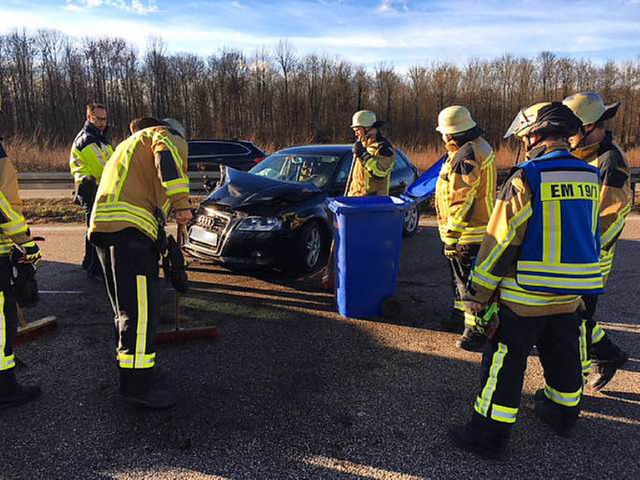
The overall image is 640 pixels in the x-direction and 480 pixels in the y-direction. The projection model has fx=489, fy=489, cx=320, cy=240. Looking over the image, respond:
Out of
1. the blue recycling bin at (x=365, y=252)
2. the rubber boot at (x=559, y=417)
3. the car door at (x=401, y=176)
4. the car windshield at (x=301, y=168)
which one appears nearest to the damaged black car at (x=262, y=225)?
the car windshield at (x=301, y=168)

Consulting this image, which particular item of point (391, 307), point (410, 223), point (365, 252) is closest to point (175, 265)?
point (365, 252)

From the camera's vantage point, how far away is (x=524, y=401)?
3145mm

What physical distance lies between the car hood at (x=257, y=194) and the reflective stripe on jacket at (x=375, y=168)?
649 mm

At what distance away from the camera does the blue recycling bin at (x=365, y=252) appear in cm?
430

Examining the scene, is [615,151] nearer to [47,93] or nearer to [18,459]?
[18,459]

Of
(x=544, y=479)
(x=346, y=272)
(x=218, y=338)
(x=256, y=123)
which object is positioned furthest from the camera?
(x=256, y=123)

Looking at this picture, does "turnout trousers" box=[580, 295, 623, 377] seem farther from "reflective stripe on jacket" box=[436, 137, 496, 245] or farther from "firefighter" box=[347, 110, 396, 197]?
"firefighter" box=[347, 110, 396, 197]

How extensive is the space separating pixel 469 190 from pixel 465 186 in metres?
0.04

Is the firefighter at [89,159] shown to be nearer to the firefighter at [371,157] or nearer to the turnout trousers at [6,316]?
the turnout trousers at [6,316]

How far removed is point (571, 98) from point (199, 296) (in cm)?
383

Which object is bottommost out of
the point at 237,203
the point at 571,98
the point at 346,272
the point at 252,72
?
the point at 346,272

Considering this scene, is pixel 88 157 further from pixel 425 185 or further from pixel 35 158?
pixel 35 158

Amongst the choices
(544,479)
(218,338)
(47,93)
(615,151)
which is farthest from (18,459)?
(47,93)

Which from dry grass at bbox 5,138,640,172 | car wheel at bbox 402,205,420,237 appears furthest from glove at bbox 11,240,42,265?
dry grass at bbox 5,138,640,172
